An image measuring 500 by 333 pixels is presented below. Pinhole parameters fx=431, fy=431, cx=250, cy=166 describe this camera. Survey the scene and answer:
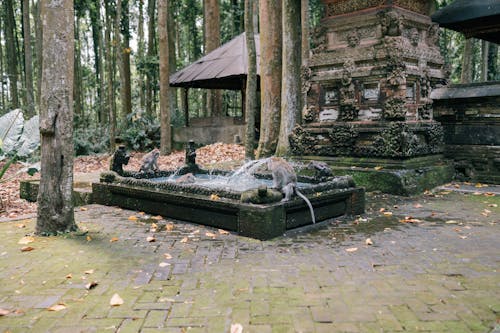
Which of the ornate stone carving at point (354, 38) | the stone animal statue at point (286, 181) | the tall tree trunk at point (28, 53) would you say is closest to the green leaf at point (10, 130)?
the stone animal statue at point (286, 181)

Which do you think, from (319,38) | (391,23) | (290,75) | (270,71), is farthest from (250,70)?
(391,23)

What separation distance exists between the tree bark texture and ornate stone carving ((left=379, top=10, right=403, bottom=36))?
6.93 ft

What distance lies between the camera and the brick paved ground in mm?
3086

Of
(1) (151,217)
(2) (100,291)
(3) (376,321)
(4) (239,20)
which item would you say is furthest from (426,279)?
(4) (239,20)

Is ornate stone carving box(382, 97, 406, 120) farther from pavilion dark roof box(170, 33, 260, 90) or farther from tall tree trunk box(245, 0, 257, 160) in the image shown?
pavilion dark roof box(170, 33, 260, 90)

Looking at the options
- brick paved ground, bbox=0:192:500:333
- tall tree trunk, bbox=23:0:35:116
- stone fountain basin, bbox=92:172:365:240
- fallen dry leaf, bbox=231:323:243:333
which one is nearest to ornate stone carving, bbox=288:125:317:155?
stone fountain basin, bbox=92:172:365:240

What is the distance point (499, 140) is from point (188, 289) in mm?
8583

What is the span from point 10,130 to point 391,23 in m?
7.49

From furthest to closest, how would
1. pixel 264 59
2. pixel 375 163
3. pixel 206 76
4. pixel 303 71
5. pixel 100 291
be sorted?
1. pixel 206 76
2. pixel 264 59
3. pixel 303 71
4. pixel 375 163
5. pixel 100 291

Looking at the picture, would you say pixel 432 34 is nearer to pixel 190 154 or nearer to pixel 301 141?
pixel 301 141

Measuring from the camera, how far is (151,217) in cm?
653

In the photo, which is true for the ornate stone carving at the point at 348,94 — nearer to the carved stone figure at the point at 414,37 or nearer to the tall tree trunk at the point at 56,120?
the carved stone figure at the point at 414,37

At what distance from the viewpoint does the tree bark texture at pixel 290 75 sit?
33.7 ft

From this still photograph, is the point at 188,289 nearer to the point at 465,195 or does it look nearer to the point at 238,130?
the point at 465,195
